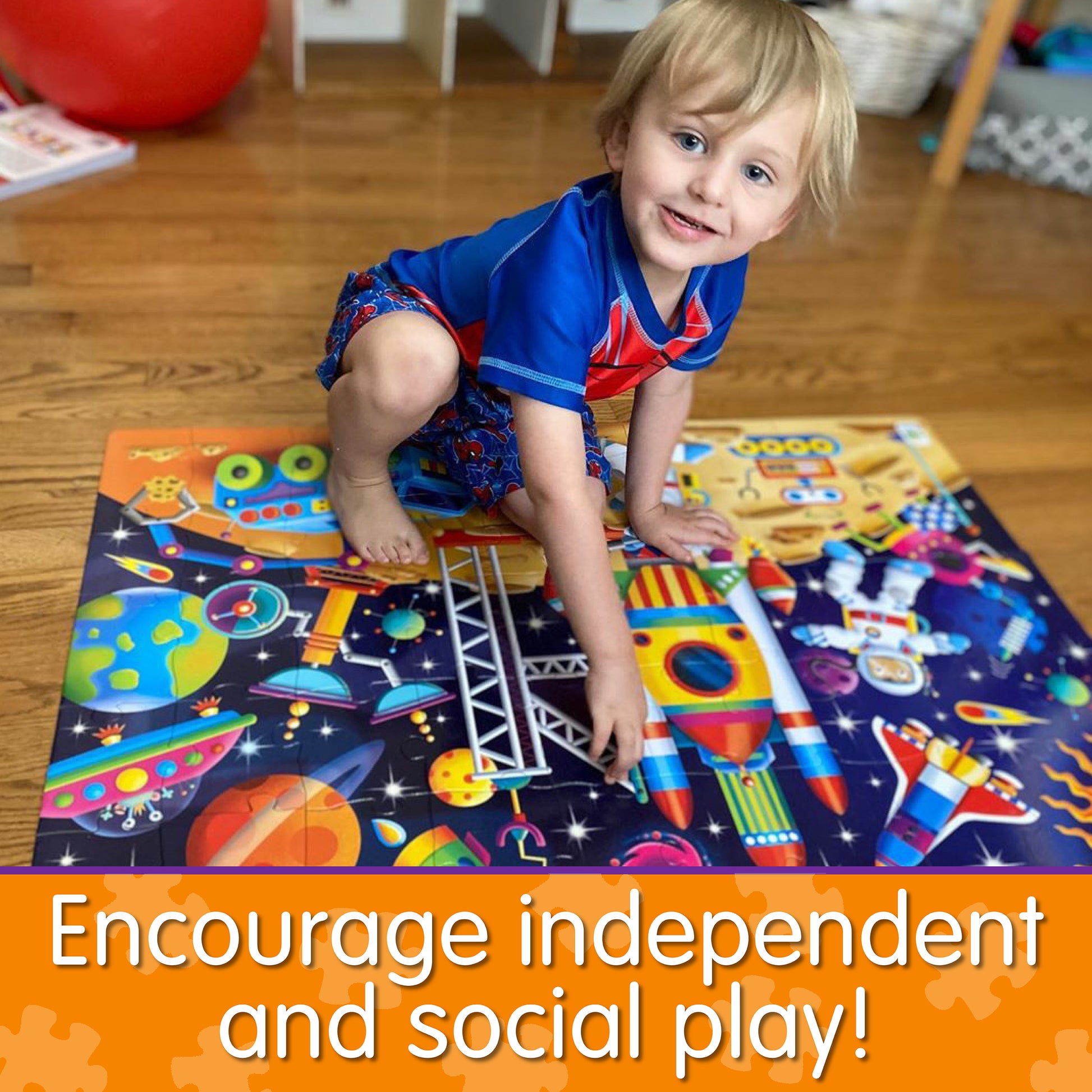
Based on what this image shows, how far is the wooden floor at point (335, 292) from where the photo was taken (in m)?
1.11

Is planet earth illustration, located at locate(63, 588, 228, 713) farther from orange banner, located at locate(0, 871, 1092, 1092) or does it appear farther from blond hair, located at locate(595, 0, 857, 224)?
blond hair, located at locate(595, 0, 857, 224)

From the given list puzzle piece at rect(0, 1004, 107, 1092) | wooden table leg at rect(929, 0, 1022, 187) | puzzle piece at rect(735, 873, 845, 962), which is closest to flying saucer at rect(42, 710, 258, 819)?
puzzle piece at rect(0, 1004, 107, 1092)

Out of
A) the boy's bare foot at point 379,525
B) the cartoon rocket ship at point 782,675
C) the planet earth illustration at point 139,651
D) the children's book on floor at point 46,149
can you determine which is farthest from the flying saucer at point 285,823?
the children's book on floor at point 46,149

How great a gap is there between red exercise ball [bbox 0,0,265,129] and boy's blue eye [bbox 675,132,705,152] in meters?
1.10

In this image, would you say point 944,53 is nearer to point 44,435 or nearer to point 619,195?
point 619,195

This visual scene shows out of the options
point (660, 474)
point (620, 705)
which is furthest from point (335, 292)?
point (620, 705)

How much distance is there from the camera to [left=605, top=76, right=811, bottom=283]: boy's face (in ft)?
2.41

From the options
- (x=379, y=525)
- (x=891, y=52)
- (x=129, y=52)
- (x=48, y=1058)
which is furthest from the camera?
(x=891, y=52)

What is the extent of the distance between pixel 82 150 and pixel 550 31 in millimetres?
892

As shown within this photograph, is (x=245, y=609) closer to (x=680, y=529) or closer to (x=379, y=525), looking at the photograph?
(x=379, y=525)

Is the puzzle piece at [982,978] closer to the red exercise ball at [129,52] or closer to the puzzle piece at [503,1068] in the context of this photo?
the puzzle piece at [503,1068]

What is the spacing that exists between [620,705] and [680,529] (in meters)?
0.29

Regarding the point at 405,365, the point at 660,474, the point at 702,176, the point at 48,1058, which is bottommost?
the point at 48,1058

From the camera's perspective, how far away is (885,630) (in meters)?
1.04
